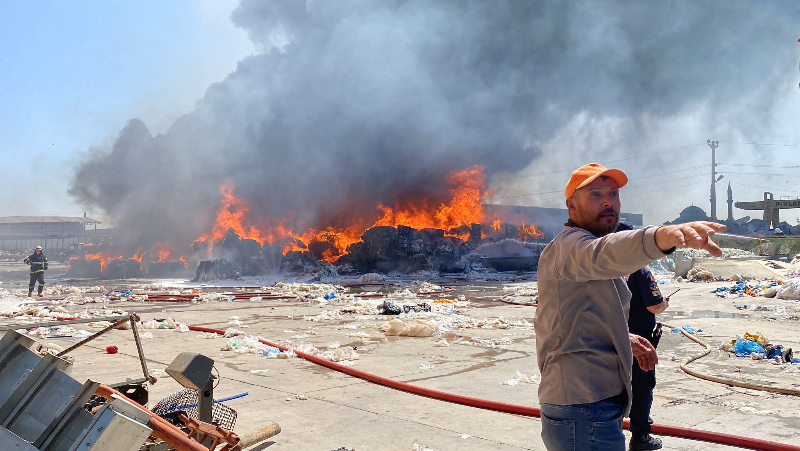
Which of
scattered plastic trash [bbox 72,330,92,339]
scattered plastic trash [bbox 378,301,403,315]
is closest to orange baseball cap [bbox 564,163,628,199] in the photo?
scattered plastic trash [bbox 72,330,92,339]

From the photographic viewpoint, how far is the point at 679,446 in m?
3.66

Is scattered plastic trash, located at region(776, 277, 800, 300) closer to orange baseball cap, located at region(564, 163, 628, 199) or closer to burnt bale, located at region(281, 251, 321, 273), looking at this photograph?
orange baseball cap, located at region(564, 163, 628, 199)

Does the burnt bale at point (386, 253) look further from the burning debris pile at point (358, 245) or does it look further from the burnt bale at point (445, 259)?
the burnt bale at point (445, 259)

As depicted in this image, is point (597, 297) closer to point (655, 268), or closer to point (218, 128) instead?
point (655, 268)

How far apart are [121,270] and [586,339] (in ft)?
107

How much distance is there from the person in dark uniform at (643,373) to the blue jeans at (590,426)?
1777 millimetres

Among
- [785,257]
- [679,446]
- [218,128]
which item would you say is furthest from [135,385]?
[218,128]

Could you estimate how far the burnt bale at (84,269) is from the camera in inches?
1265

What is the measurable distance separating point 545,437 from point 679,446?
2253mm

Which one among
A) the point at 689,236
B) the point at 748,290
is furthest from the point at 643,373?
the point at 748,290

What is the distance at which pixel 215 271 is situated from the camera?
26359 millimetres

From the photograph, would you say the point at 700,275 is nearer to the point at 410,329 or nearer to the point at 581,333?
the point at 410,329

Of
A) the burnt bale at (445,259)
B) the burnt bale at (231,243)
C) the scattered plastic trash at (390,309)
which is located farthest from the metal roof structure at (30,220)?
the scattered plastic trash at (390,309)

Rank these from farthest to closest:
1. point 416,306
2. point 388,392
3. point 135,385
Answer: point 416,306 → point 388,392 → point 135,385
